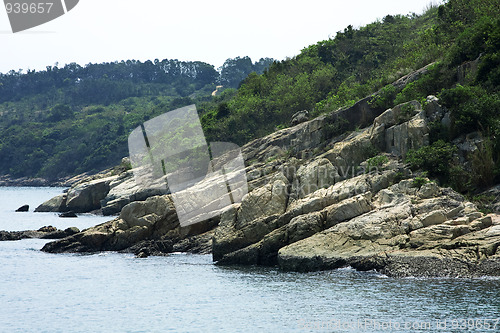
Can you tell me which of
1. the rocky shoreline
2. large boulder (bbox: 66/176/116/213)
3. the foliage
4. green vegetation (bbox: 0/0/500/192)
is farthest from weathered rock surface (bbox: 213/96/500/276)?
large boulder (bbox: 66/176/116/213)

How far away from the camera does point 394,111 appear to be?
35.4m

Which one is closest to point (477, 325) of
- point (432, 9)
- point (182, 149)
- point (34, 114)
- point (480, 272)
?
point (480, 272)

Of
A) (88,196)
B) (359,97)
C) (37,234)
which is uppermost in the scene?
(359,97)

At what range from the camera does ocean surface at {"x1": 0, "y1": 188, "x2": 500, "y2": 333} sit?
2075 centimetres

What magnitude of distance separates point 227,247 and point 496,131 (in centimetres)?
1557

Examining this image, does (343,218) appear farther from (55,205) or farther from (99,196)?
(55,205)

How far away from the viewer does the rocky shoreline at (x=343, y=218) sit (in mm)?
25875

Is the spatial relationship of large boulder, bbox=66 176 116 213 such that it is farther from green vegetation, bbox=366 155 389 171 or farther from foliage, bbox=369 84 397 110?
green vegetation, bbox=366 155 389 171

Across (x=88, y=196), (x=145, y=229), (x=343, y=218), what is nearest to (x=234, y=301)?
(x=343, y=218)

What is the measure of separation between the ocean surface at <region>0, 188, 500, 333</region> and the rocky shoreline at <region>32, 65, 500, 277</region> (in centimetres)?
97

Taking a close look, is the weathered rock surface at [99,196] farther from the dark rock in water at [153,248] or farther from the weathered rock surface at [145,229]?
the dark rock in water at [153,248]

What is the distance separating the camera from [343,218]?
29016 millimetres

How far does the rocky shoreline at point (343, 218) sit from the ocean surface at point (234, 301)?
974 mm

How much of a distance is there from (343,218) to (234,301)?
7.50 metres
